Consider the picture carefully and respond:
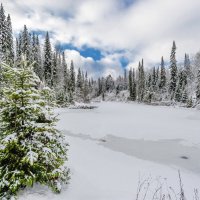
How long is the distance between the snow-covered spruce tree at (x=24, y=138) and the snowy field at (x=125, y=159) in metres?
0.54

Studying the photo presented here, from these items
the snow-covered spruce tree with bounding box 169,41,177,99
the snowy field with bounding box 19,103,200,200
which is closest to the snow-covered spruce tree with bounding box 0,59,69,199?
the snowy field with bounding box 19,103,200,200

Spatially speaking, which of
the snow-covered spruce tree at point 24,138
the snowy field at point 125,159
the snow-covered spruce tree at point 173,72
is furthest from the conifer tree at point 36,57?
the snow-covered spruce tree at point 24,138

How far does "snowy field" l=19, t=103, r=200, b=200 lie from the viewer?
227 inches

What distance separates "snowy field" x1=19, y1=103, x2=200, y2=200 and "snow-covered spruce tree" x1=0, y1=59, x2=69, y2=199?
1.78 ft

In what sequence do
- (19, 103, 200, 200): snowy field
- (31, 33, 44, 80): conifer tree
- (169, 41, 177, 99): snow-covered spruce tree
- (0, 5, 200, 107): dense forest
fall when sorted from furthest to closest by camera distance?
(169, 41, 177, 99): snow-covered spruce tree
(31, 33, 44, 80): conifer tree
(0, 5, 200, 107): dense forest
(19, 103, 200, 200): snowy field

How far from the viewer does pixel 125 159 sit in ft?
31.9

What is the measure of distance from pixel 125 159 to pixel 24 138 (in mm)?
5934

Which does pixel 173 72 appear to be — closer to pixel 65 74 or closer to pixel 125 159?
Answer: pixel 65 74

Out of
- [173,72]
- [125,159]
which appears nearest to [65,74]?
[173,72]

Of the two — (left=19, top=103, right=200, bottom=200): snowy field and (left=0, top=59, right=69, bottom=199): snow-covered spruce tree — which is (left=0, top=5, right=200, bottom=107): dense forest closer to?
(left=19, top=103, right=200, bottom=200): snowy field

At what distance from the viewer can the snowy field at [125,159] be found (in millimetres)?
5766

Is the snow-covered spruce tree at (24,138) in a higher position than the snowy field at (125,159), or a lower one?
higher

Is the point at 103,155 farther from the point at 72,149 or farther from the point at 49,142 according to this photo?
the point at 49,142

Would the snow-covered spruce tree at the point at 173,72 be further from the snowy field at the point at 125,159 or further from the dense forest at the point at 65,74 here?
the snowy field at the point at 125,159
